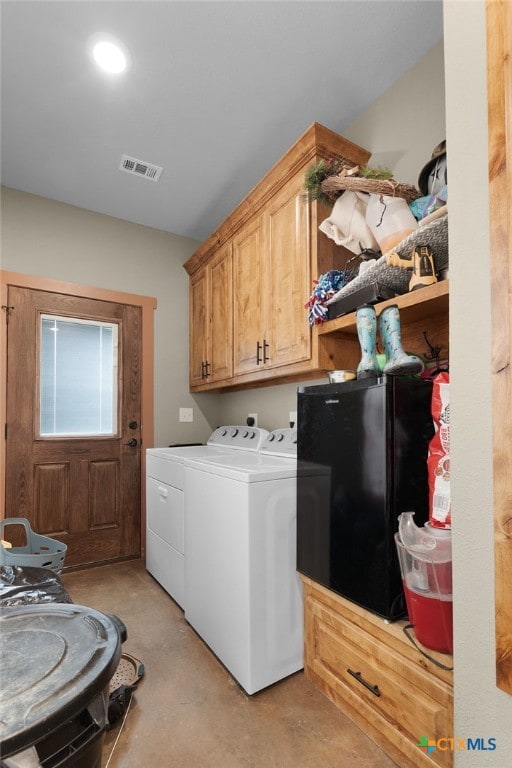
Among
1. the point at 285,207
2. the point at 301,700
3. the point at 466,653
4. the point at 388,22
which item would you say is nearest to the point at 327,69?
→ the point at 388,22

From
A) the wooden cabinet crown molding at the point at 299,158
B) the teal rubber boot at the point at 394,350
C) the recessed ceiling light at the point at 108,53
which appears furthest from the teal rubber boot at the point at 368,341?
the recessed ceiling light at the point at 108,53

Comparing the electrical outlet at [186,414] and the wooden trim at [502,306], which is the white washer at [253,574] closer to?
the wooden trim at [502,306]

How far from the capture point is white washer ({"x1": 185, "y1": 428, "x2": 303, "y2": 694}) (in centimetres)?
148

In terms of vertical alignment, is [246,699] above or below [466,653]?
below

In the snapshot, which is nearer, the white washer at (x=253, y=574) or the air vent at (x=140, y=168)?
the white washer at (x=253, y=574)

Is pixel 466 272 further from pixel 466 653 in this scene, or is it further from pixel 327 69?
pixel 327 69

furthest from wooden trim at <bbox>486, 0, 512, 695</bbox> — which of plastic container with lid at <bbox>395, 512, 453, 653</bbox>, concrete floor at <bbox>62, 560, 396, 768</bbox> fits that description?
concrete floor at <bbox>62, 560, 396, 768</bbox>

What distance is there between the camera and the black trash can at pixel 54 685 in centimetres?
52

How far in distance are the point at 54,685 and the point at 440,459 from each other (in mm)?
1062

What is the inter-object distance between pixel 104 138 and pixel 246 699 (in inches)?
115

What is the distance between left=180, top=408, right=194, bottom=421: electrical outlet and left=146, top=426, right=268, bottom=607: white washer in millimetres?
536

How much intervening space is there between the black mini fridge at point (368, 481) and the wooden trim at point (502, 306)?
1.56 feet

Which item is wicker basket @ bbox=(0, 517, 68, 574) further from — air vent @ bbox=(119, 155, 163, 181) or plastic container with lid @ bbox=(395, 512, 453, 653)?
air vent @ bbox=(119, 155, 163, 181)

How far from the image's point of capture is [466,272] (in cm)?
81
